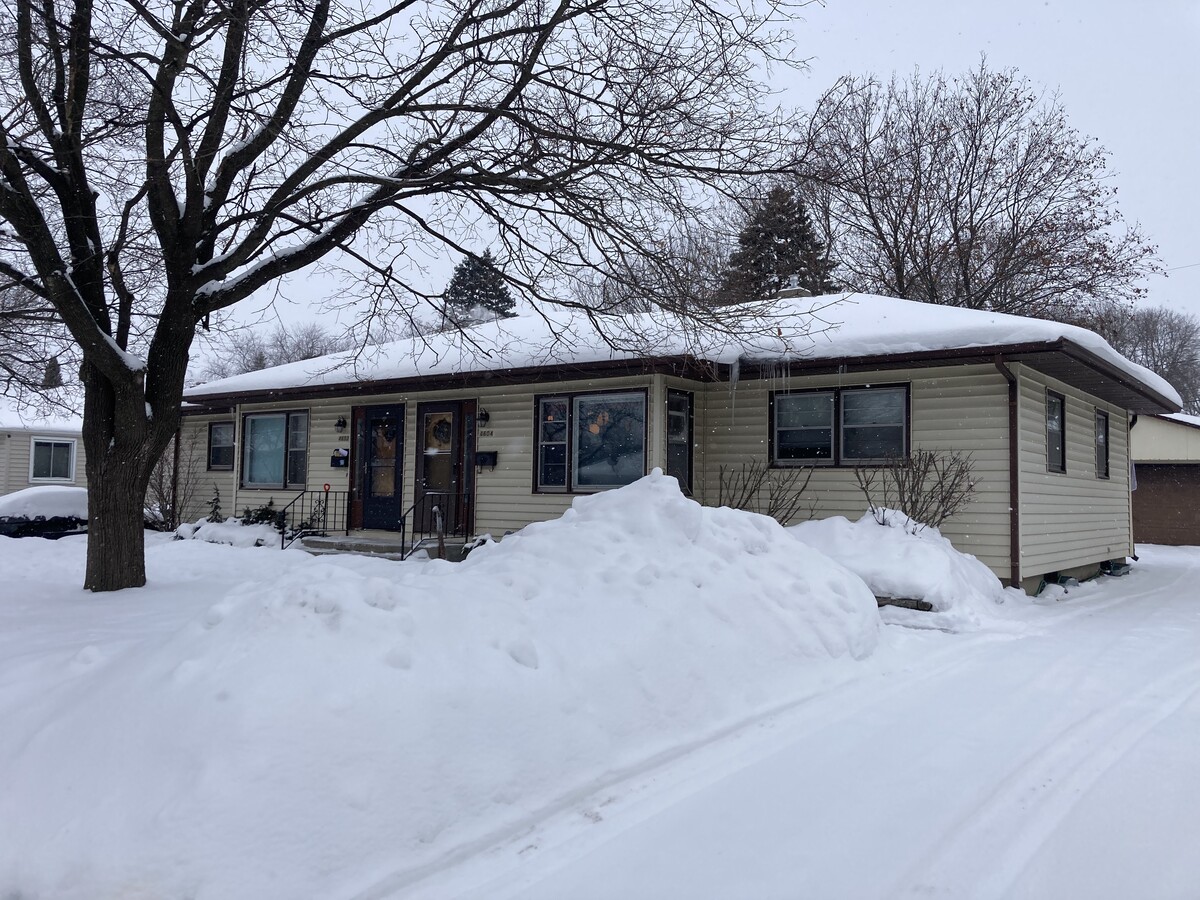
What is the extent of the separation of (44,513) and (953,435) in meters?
15.9

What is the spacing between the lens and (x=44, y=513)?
16.0 meters

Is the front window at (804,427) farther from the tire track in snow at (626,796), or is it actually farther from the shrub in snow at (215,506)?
the shrub in snow at (215,506)

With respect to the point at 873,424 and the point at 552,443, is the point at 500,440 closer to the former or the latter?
the point at 552,443

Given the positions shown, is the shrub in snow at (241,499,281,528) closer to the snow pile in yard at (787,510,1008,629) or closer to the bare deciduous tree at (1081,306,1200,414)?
the snow pile in yard at (787,510,1008,629)

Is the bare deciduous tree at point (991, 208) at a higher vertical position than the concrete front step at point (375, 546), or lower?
higher

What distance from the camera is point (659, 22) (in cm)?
732

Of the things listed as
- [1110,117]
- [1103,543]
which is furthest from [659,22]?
[1110,117]

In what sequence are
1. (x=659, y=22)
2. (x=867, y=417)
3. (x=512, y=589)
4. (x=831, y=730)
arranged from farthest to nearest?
1. (x=867, y=417)
2. (x=659, y=22)
3. (x=512, y=589)
4. (x=831, y=730)

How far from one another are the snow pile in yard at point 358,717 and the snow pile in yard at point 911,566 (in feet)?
8.84

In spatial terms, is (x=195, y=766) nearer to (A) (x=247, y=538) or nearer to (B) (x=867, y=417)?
(B) (x=867, y=417)

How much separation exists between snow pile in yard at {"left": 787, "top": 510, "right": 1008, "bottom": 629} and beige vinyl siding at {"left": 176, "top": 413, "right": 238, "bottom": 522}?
1219 centimetres

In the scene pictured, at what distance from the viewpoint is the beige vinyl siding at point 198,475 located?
56.1ft

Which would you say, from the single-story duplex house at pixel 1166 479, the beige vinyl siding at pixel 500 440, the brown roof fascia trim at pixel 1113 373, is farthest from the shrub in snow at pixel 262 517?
the single-story duplex house at pixel 1166 479

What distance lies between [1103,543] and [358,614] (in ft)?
43.6
